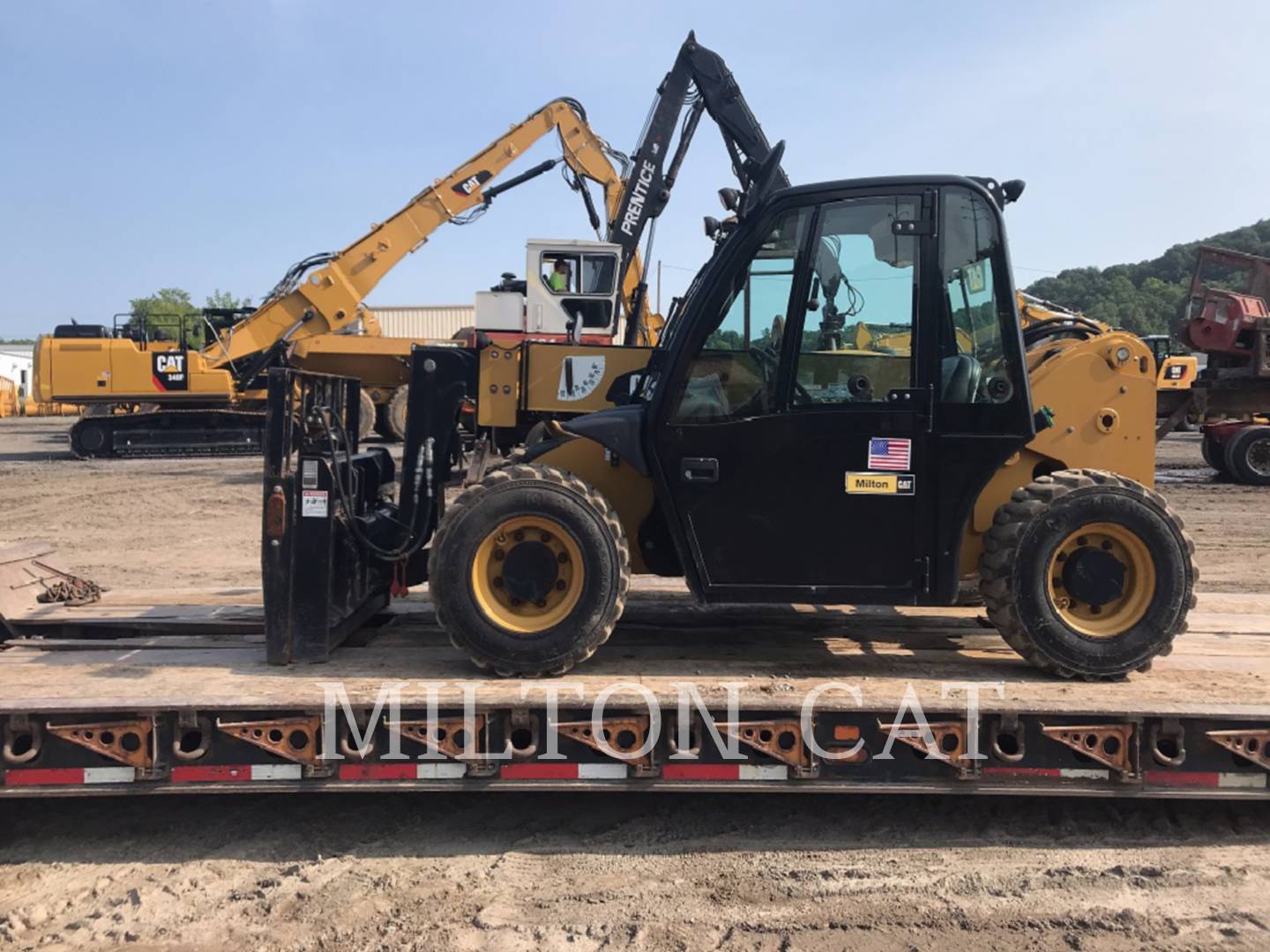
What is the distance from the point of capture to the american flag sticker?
3949 millimetres

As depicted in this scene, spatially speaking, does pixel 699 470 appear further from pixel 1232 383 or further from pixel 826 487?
pixel 1232 383

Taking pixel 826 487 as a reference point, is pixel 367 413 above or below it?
above

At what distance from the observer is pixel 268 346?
1694 cm

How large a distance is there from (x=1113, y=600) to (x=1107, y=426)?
83 centimetres

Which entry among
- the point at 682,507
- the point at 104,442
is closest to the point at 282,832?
the point at 682,507

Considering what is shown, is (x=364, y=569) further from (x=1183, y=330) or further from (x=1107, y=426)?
(x=1183, y=330)

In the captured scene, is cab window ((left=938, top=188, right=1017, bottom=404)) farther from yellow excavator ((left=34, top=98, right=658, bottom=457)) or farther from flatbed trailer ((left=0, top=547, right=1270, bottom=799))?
yellow excavator ((left=34, top=98, right=658, bottom=457))

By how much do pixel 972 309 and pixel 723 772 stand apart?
224 cm

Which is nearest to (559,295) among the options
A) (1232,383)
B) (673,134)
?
(673,134)

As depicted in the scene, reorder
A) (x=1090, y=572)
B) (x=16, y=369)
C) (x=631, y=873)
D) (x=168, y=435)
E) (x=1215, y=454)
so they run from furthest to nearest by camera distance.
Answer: (x=16, y=369) → (x=168, y=435) → (x=1215, y=454) → (x=1090, y=572) → (x=631, y=873)

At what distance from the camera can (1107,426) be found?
4.27 meters

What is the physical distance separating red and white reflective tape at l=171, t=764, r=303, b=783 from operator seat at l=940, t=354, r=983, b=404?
3.05 m

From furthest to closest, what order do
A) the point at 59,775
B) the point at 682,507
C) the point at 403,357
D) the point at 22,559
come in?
the point at 403,357
the point at 22,559
the point at 682,507
the point at 59,775

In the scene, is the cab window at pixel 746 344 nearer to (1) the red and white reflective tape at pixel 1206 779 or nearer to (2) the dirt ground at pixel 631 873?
(2) the dirt ground at pixel 631 873
